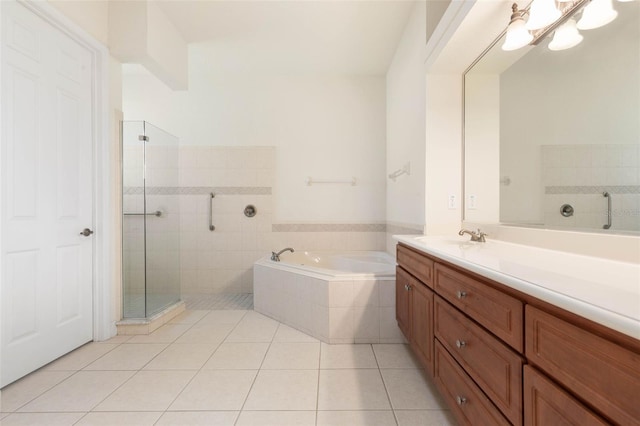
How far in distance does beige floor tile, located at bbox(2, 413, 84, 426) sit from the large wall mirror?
2442 mm

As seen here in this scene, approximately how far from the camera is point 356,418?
4.46 ft

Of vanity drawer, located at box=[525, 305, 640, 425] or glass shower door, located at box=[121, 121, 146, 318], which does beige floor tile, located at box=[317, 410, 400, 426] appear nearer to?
vanity drawer, located at box=[525, 305, 640, 425]

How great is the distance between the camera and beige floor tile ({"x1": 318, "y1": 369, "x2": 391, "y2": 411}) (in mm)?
1448

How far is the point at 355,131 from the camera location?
11.4 feet

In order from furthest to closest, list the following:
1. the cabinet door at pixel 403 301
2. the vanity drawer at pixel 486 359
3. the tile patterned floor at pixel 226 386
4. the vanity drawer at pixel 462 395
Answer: the cabinet door at pixel 403 301, the tile patterned floor at pixel 226 386, the vanity drawer at pixel 462 395, the vanity drawer at pixel 486 359

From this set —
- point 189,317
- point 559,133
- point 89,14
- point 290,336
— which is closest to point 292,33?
point 89,14

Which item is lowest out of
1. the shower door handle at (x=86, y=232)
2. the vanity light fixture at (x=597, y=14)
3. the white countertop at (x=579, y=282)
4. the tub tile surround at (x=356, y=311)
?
the tub tile surround at (x=356, y=311)

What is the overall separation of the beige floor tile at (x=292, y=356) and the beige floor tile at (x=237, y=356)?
0.19ft

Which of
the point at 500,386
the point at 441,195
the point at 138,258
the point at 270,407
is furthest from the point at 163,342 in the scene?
the point at 441,195

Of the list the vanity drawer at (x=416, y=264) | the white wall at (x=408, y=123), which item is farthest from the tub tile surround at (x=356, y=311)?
the white wall at (x=408, y=123)

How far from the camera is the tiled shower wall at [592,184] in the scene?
3.39 ft

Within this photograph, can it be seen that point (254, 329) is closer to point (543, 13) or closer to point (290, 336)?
point (290, 336)

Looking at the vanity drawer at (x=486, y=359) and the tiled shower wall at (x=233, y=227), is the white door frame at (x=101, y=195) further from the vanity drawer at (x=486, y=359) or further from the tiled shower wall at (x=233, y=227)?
the vanity drawer at (x=486, y=359)

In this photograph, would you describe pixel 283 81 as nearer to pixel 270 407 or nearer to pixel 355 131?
pixel 355 131
